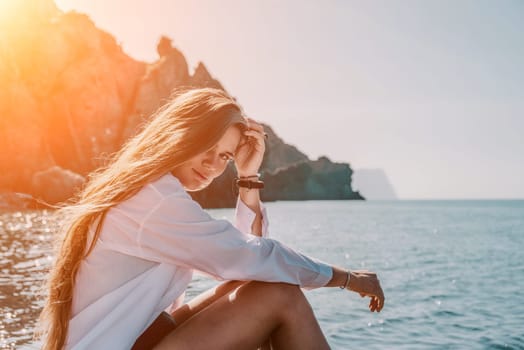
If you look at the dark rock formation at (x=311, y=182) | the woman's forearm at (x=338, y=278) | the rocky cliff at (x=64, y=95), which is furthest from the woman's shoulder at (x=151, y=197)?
the dark rock formation at (x=311, y=182)

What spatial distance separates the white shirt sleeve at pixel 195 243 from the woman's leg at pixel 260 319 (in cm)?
10

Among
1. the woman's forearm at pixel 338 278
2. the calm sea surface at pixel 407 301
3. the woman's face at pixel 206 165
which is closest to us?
the woman's face at pixel 206 165

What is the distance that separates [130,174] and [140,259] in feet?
1.38

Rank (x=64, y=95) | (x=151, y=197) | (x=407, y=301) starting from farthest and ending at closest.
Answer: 1. (x=64, y=95)
2. (x=407, y=301)
3. (x=151, y=197)

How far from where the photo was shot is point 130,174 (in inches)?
101

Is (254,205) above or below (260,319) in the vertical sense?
above

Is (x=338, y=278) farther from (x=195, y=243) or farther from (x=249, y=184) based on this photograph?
(x=249, y=184)

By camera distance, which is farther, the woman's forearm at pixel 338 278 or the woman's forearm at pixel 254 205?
the woman's forearm at pixel 254 205

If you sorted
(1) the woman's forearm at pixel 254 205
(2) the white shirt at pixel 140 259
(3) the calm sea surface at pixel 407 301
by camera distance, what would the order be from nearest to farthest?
1. (2) the white shirt at pixel 140 259
2. (1) the woman's forearm at pixel 254 205
3. (3) the calm sea surface at pixel 407 301

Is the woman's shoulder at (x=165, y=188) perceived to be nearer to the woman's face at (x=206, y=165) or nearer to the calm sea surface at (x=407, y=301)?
the woman's face at (x=206, y=165)

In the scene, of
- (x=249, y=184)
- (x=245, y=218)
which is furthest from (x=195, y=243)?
(x=249, y=184)

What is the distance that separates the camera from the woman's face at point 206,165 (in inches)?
111

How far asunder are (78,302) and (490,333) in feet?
23.2

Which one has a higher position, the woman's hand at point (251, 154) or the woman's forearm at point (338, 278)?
the woman's hand at point (251, 154)
